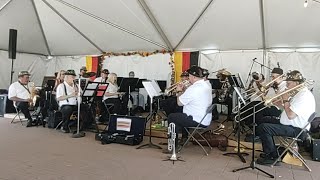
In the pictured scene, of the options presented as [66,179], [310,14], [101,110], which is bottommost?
[66,179]

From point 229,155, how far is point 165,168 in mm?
1367

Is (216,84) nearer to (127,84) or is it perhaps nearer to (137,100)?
(127,84)

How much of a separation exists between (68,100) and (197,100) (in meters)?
3.44

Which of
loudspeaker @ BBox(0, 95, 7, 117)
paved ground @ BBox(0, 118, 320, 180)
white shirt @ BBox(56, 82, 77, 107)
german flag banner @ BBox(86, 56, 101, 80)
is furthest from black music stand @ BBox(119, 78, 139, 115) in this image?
german flag banner @ BBox(86, 56, 101, 80)

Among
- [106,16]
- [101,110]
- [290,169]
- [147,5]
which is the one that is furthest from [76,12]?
[290,169]

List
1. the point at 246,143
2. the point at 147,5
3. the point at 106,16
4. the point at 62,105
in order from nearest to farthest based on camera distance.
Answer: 1. the point at 246,143
2. the point at 62,105
3. the point at 147,5
4. the point at 106,16

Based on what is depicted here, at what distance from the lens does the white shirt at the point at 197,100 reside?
186 inches

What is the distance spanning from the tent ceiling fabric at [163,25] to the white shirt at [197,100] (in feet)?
10.7

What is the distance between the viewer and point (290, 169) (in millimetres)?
4156

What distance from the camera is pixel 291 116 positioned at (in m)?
4.05

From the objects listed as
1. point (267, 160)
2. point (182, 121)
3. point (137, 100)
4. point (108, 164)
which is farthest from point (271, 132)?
point (137, 100)

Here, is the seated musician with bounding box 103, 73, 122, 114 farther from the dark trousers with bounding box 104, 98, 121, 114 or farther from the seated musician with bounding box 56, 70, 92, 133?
the seated musician with bounding box 56, 70, 92, 133

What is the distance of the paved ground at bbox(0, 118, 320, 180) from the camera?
3.74 meters

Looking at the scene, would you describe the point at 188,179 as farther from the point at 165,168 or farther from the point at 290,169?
the point at 290,169
